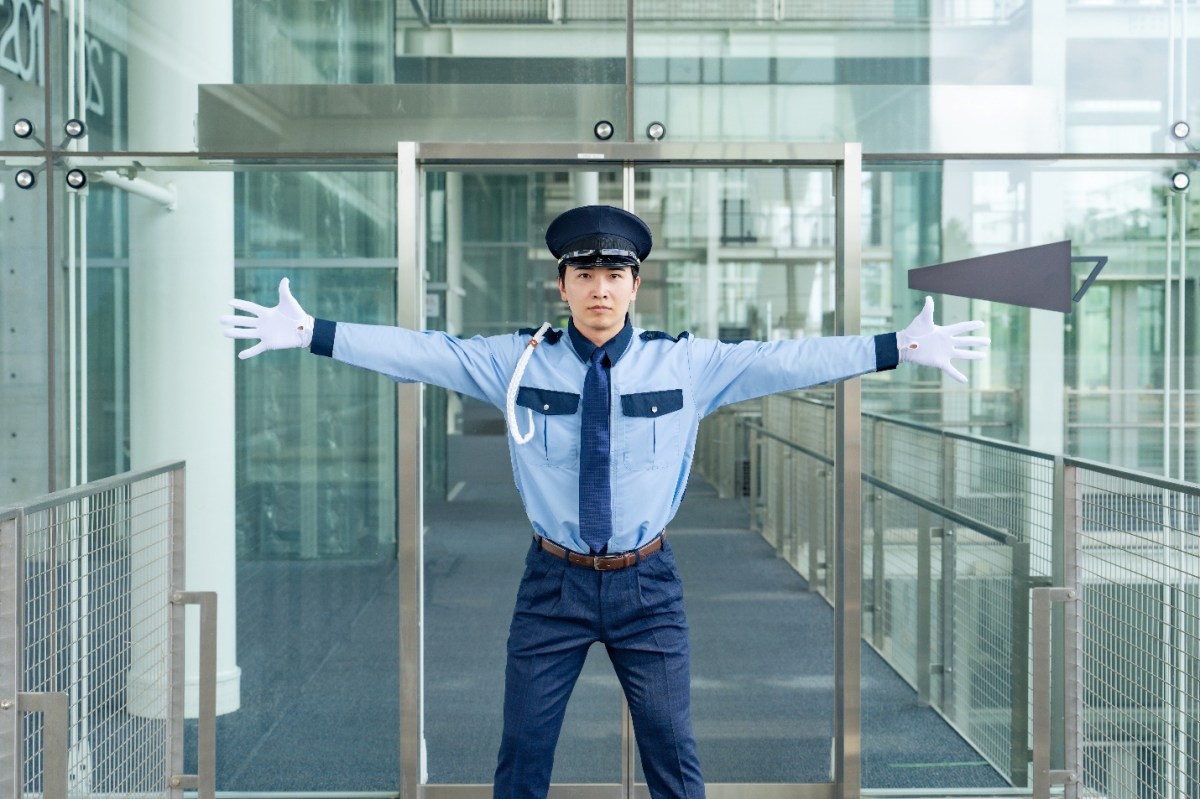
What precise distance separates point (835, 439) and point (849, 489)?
19 centimetres

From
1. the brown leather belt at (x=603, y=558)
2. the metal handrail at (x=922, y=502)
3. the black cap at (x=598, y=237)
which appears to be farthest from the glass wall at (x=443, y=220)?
the brown leather belt at (x=603, y=558)

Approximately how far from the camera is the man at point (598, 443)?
3018 mm

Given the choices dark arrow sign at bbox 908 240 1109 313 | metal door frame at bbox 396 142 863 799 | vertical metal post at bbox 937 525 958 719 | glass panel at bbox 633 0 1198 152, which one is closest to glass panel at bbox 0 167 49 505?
metal door frame at bbox 396 142 863 799

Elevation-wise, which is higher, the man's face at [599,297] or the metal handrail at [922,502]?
the man's face at [599,297]

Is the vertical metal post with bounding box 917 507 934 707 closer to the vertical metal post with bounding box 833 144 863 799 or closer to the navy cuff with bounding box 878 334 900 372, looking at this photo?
the vertical metal post with bounding box 833 144 863 799

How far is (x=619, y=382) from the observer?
3.09m

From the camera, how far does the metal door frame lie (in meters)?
3.93

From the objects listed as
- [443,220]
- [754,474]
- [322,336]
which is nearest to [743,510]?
[754,474]

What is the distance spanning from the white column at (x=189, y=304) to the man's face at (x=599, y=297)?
1565mm

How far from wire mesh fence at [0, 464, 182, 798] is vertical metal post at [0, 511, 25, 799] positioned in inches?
11.4

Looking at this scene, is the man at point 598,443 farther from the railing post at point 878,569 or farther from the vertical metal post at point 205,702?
the railing post at point 878,569

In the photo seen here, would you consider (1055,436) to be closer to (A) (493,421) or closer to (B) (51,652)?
(A) (493,421)

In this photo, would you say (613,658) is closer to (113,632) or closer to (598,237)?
(598,237)

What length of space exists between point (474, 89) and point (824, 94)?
3.69 feet
